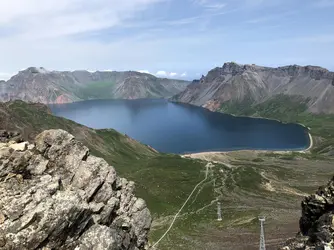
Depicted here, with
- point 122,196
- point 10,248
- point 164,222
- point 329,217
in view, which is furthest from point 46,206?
point 164,222

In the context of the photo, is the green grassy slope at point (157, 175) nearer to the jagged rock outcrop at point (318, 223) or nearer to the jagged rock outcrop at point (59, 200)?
the jagged rock outcrop at point (318, 223)

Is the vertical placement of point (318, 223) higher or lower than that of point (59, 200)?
lower

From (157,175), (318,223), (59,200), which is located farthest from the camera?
(157,175)

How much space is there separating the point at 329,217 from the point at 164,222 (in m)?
73.6

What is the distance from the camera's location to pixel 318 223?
148 ft

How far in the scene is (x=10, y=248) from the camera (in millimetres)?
A: 28359

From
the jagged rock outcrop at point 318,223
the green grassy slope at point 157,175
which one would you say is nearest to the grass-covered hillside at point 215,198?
the green grassy slope at point 157,175

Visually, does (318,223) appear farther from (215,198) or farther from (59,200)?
(215,198)

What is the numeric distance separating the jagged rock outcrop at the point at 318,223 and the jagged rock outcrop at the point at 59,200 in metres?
19.4

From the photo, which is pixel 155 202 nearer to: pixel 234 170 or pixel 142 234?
pixel 234 170

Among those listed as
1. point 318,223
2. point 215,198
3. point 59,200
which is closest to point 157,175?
point 215,198

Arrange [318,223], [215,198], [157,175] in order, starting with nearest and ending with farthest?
[318,223] < [215,198] < [157,175]

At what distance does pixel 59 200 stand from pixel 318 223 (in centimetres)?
3036

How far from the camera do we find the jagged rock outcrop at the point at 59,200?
98.5 ft
